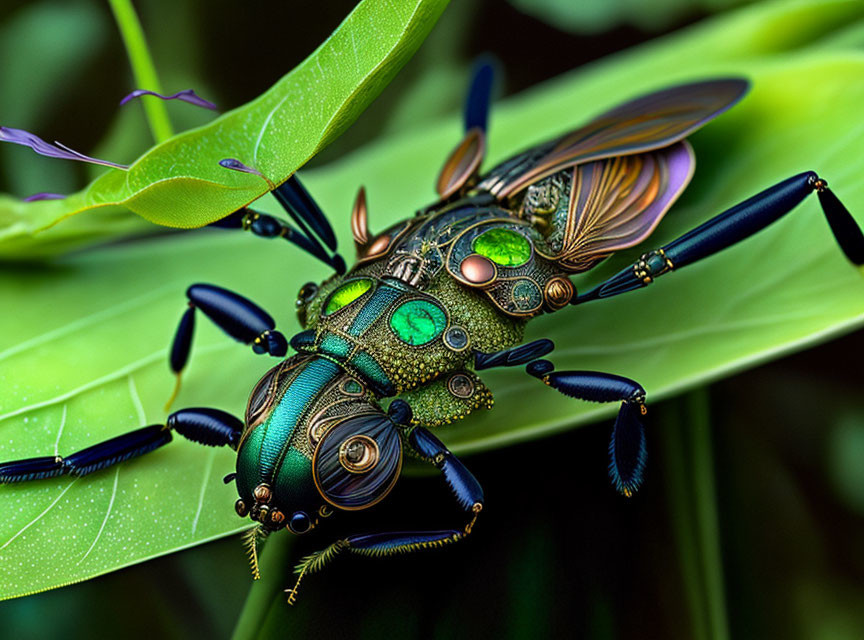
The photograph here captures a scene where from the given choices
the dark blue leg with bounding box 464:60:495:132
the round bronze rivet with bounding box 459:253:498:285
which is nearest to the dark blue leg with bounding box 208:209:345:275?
the round bronze rivet with bounding box 459:253:498:285

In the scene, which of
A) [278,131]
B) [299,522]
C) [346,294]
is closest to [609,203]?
[346,294]

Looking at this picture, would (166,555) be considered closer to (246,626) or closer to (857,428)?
(246,626)

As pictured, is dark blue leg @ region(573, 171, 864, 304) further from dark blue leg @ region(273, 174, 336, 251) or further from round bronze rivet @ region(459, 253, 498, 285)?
dark blue leg @ region(273, 174, 336, 251)

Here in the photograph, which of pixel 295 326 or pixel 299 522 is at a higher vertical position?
pixel 295 326

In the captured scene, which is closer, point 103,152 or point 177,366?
point 177,366

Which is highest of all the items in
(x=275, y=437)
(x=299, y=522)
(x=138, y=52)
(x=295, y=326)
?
(x=138, y=52)

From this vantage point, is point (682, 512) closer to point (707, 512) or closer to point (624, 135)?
point (707, 512)

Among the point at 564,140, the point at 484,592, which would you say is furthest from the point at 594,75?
the point at 484,592
